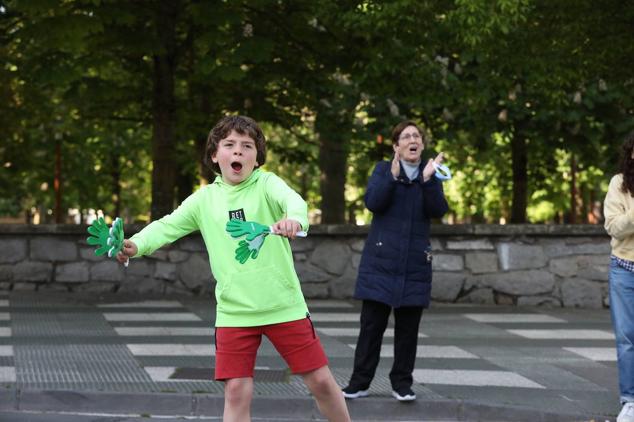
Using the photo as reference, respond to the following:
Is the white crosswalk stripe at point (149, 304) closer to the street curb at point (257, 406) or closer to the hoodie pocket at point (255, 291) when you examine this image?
the street curb at point (257, 406)

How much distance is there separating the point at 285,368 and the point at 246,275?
3845mm

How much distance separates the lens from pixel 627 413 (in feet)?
21.9

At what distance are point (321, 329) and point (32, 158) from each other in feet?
48.1

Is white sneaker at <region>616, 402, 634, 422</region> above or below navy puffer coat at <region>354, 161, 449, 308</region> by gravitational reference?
below

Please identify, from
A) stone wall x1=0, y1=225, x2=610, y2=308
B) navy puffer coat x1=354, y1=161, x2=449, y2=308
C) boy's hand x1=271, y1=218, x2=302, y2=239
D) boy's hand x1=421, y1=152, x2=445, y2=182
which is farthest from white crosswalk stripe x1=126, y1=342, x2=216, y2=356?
stone wall x1=0, y1=225, x2=610, y2=308

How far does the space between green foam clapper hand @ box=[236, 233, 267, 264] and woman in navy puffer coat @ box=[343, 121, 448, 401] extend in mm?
2419

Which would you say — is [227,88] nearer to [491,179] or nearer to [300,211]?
[300,211]

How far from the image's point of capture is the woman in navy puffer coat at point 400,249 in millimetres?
6957

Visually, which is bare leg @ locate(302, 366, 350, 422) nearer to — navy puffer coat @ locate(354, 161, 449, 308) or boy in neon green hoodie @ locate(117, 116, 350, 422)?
boy in neon green hoodie @ locate(117, 116, 350, 422)

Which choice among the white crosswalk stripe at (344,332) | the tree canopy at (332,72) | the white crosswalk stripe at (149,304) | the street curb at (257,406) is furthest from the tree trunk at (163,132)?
the street curb at (257,406)

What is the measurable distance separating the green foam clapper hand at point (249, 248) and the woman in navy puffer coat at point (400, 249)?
2.42 metres

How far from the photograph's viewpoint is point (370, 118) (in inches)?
752

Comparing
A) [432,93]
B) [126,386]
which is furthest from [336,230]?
[126,386]

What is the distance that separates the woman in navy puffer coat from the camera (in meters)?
6.96
